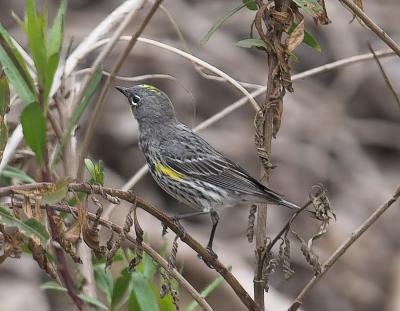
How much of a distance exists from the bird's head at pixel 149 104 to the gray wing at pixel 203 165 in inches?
4.7

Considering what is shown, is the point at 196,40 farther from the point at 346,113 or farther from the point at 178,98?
the point at 346,113

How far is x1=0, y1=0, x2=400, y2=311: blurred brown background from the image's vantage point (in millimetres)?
7039

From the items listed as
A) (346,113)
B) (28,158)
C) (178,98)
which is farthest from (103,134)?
(28,158)

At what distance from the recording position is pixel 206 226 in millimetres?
7148

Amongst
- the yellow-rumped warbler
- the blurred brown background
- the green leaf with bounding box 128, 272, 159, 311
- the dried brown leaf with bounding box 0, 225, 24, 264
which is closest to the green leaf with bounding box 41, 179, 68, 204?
the dried brown leaf with bounding box 0, 225, 24, 264

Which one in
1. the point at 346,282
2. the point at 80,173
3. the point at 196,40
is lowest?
the point at 80,173

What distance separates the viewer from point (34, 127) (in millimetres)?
2346

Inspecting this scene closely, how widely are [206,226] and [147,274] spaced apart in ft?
14.0

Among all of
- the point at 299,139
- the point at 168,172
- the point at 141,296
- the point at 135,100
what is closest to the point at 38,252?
the point at 141,296

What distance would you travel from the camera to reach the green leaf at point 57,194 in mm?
2168

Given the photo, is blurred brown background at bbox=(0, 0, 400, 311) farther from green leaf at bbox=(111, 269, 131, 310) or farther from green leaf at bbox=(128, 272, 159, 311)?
green leaf at bbox=(128, 272, 159, 311)

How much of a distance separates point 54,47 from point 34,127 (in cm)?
29

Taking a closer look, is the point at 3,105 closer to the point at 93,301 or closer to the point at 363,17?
the point at 93,301

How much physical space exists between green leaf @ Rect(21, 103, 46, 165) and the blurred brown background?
4.16 metres
